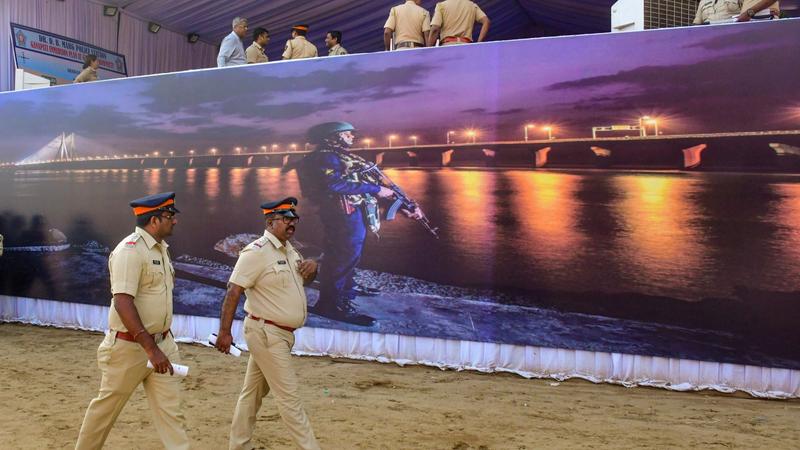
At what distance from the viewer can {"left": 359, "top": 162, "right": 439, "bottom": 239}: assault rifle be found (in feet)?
27.4

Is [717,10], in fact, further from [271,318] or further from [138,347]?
[138,347]

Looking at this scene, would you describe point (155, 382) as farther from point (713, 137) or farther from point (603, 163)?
point (713, 137)

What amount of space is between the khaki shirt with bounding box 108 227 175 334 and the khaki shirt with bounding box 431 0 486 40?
556 cm

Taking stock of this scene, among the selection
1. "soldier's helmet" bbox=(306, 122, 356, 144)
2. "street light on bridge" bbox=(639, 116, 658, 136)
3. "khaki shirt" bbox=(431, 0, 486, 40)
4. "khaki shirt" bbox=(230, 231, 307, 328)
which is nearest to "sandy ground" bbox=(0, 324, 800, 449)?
"khaki shirt" bbox=(230, 231, 307, 328)

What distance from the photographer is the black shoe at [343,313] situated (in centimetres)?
861

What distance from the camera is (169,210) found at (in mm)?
4547

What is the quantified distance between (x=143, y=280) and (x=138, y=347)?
40 cm

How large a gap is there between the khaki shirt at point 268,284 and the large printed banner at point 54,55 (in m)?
9.60

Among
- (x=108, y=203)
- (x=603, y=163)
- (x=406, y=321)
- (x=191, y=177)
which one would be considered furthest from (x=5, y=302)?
(x=603, y=163)

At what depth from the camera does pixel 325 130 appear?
9.00m

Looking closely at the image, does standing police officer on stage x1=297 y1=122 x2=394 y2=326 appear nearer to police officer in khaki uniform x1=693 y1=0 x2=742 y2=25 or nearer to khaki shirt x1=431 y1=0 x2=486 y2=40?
khaki shirt x1=431 y1=0 x2=486 y2=40

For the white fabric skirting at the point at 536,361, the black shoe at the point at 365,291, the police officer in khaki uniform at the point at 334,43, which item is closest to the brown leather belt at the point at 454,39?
the police officer in khaki uniform at the point at 334,43

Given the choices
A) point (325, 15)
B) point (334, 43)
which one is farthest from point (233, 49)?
point (325, 15)

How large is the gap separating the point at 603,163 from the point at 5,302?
388 inches
